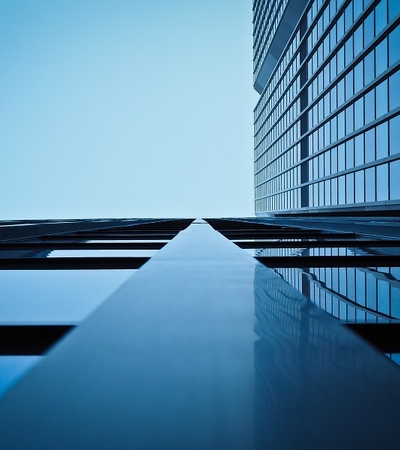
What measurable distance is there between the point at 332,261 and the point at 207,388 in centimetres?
655

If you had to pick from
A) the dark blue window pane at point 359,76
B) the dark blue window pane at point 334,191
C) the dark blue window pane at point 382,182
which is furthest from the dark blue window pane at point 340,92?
the dark blue window pane at point 382,182

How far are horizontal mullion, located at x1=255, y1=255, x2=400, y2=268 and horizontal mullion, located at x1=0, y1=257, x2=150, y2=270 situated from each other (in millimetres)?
2372

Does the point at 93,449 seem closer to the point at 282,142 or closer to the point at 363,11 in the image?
the point at 363,11

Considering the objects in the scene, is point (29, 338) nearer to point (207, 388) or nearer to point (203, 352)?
point (203, 352)

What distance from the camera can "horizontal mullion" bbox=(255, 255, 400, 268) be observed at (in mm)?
7555

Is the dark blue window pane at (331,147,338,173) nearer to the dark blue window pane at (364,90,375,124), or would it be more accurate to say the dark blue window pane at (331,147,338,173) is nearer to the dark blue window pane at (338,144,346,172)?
the dark blue window pane at (338,144,346,172)

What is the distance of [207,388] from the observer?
189 cm

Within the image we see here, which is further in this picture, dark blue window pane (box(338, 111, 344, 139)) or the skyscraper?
dark blue window pane (box(338, 111, 344, 139))

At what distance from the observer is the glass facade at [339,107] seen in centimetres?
3197

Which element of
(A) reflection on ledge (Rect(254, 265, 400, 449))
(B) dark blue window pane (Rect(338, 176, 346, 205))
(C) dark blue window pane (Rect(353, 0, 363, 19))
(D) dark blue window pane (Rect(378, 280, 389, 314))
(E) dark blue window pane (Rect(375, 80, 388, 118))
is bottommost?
(D) dark blue window pane (Rect(378, 280, 389, 314))

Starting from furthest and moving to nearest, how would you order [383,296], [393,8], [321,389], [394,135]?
[394,135] < [393,8] < [383,296] < [321,389]

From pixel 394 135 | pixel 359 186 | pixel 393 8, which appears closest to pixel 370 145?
pixel 359 186

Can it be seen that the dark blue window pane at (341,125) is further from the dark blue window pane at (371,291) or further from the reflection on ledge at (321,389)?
the reflection on ledge at (321,389)

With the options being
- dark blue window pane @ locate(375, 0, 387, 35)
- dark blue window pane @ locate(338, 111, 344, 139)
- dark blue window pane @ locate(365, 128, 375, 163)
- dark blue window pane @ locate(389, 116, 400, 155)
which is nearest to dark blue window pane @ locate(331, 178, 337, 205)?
dark blue window pane @ locate(338, 111, 344, 139)
